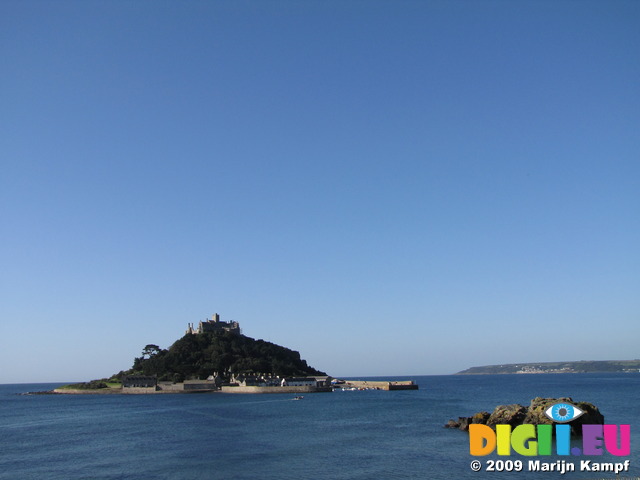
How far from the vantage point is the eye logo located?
51.5 metres

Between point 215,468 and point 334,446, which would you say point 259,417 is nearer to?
point 334,446

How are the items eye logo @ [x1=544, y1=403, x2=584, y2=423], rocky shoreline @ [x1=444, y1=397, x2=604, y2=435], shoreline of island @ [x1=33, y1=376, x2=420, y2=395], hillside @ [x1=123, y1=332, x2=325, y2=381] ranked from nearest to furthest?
eye logo @ [x1=544, y1=403, x2=584, y2=423], rocky shoreline @ [x1=444, y1=397, x2=604, y2=435], shoreline of island @ [x1=33, y1=376, x2=420, y2=395], hillside @ [x1=123, y1=332, x2=325, y2=381]

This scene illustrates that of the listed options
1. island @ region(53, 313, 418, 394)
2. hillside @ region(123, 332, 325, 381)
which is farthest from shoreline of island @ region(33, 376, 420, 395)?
hillside @ region(123, 332, 325, 381)

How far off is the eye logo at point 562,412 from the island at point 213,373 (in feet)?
355

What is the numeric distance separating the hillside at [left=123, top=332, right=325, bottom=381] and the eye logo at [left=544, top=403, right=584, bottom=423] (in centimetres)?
13409

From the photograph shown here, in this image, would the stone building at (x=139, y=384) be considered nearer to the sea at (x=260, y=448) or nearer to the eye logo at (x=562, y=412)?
the sea at (x=260, y=448)

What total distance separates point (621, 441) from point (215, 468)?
35.6m

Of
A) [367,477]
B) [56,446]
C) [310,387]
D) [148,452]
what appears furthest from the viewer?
[310,387]

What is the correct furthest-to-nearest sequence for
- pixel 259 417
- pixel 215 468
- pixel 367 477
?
pixel 259 417 → pixel 215 468 → pixel 367 477

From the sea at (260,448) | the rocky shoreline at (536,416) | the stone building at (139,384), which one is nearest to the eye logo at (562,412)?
the rocky shoreline at (536,416)

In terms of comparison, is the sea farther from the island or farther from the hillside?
the hillside

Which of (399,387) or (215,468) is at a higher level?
(215,468)

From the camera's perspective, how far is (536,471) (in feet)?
128

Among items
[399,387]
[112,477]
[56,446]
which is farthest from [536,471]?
[399,387]
